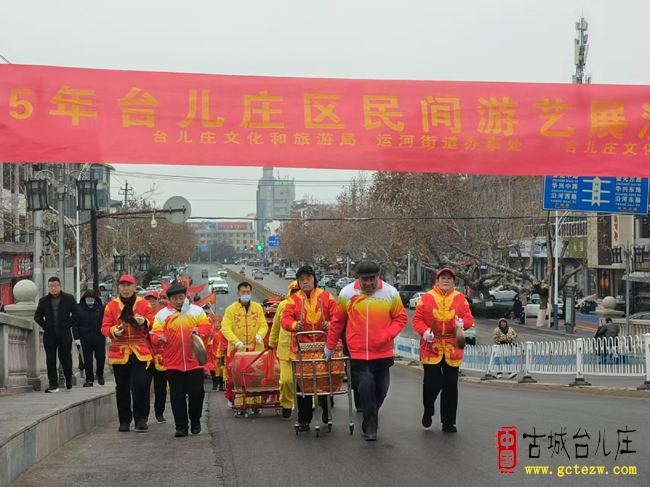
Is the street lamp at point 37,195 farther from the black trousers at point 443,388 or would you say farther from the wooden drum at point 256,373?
the black trousers at point 443,388

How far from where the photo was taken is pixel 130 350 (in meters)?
10.8

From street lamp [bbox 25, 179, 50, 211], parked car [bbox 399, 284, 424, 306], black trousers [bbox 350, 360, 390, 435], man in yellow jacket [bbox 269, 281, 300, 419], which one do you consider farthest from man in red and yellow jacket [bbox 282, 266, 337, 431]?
parked car [bbox 399, 284, 424, 306]

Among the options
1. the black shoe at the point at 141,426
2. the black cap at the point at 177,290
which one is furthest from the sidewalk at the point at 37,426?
the black cap at the point at 177,290

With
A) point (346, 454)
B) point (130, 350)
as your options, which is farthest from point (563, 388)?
point (346, 454)

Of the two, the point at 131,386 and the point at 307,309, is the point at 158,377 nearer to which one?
the point at 131,386

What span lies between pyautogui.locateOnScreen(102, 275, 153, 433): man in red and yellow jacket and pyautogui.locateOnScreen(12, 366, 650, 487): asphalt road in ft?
1.09

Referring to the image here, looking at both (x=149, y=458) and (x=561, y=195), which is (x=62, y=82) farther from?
(x=561, y=195)

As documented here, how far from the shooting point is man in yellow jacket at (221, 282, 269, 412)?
12414mm

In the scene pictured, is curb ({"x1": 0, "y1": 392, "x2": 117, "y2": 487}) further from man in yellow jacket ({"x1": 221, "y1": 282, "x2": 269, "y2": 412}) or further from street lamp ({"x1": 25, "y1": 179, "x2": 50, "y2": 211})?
street lamp ({"x1": 25, "y1": 179, "x2": 50, "y2": 211})

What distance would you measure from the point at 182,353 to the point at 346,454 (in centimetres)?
249

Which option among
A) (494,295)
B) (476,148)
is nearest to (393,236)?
(494,295)

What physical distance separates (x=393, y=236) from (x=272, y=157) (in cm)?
4705

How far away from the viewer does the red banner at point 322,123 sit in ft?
29.0

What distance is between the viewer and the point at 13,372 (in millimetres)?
14266
